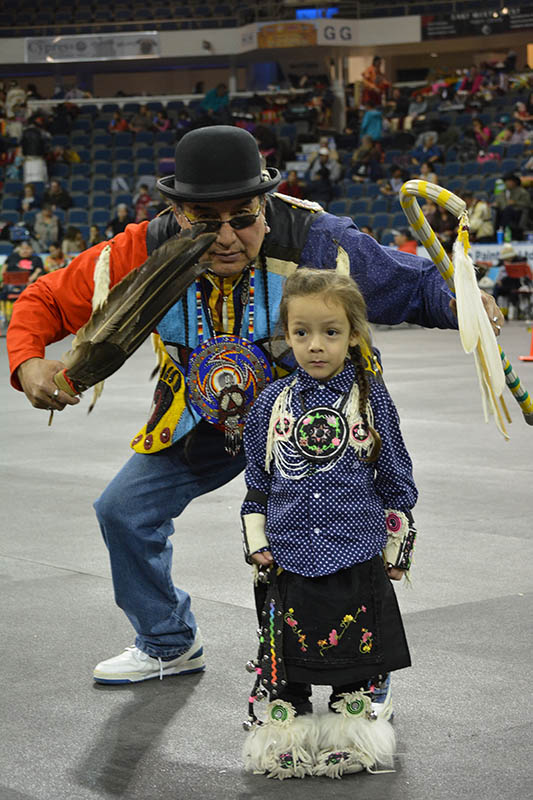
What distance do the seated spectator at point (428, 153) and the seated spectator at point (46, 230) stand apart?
7.85 m

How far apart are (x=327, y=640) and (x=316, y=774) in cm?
37

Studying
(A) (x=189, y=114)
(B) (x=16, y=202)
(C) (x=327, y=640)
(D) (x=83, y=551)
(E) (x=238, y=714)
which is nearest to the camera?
(C) (x=327, y=640)

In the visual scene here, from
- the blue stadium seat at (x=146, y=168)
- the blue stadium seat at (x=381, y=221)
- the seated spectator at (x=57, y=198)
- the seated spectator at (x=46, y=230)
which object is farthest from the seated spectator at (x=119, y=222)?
the blue stadium seat at (x=381, y=221)

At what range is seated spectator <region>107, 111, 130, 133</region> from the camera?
32.1 m

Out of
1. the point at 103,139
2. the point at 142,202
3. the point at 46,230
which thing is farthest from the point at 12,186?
the point at 46,230

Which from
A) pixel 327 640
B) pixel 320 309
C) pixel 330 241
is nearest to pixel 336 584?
pixel 327 640

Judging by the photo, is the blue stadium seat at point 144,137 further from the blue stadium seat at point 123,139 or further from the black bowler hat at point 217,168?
the black bowler hat at point 217,168

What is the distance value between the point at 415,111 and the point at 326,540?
27.6m

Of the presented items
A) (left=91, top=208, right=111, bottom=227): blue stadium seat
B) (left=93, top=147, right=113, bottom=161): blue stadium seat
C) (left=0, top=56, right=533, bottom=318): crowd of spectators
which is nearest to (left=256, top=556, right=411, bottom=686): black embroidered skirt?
(left=0, top=56, right=533, bottom=318): crowd of spectators

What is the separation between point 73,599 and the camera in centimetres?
509

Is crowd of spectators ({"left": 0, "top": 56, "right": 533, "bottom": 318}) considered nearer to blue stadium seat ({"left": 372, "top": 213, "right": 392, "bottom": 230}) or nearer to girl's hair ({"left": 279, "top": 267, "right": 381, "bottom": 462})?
blue stadium seat ({"left": 372, "top": 213, "right": 392, "bottom": 230})

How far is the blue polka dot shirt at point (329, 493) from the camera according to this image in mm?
3242

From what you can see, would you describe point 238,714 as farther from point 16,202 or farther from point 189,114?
point 189,114

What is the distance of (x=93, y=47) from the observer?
36188mm
